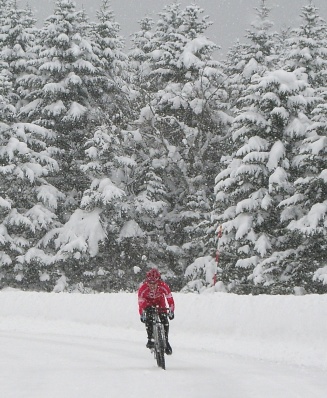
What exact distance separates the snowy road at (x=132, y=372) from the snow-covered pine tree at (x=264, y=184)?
798cm

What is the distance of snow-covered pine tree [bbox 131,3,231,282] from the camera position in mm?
31531

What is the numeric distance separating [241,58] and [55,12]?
9.23 m

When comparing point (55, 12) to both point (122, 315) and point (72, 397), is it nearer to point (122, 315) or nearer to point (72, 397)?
point (122, 315)

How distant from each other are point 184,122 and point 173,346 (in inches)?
788

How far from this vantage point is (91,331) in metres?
17.2

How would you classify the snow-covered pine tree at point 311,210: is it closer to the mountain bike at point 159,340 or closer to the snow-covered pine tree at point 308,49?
the snow-covered pine tree at point 308,49

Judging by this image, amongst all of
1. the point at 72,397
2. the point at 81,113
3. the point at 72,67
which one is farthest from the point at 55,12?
the point at 72,397

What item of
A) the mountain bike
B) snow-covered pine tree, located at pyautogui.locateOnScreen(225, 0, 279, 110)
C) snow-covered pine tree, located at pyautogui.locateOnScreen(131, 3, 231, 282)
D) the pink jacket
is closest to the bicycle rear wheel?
the mountain bike

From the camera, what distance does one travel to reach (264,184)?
24.3 m

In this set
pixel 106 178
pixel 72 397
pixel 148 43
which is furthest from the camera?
pixel 148 43

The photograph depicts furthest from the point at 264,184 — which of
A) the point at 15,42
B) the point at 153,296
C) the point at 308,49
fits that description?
the point at 15,42

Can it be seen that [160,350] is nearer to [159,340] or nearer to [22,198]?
[159,340]

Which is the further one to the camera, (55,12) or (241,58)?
(241,58)

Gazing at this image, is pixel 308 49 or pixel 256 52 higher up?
pixel 256 52
